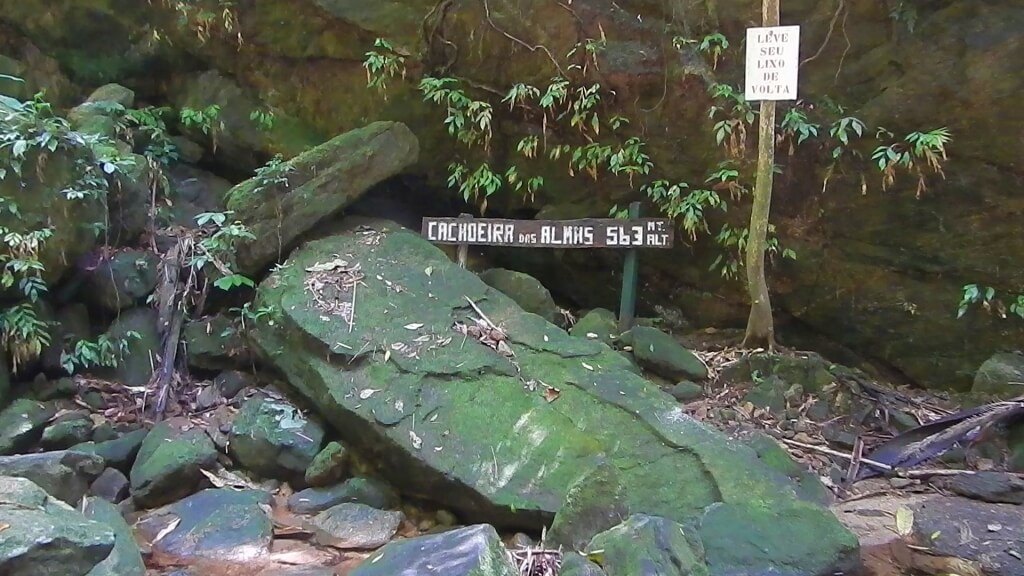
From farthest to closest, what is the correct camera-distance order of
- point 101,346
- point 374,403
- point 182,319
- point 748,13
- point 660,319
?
point 660,319 → point 748,13 → point 182,319 → point 101,346 → point 374,403

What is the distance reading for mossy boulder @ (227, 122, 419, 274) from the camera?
5586mm

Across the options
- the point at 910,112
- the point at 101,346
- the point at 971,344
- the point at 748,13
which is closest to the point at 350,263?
the point at 101,346

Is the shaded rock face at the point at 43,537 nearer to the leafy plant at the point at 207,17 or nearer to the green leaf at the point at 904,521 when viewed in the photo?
the green leaf at the point at 904,521

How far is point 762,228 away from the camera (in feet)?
18.5

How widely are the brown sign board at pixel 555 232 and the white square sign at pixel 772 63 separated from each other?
1.26 meters

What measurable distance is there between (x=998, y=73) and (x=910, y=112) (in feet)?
2.01

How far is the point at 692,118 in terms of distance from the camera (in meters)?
6.50

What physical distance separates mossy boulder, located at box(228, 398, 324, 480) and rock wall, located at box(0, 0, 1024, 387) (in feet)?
10.5

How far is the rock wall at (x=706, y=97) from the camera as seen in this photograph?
5680 millimetres

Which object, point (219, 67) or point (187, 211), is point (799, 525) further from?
Answer: point (219, 67)

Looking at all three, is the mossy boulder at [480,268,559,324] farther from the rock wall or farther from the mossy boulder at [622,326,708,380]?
the rock wall

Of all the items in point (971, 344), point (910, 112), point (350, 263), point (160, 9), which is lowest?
point (971, 344)

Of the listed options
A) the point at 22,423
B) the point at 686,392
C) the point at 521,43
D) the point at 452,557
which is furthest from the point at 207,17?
the point at 452,557

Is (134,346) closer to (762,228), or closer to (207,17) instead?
(207,17)
